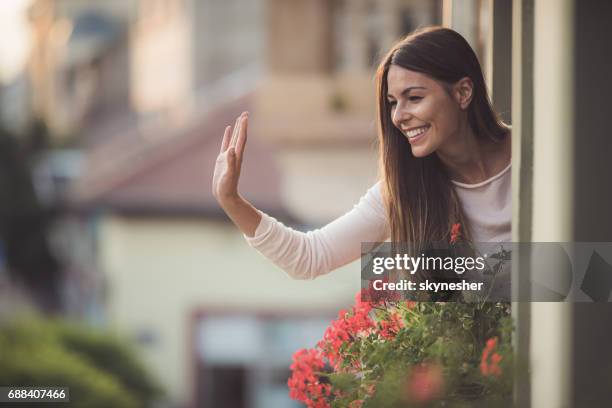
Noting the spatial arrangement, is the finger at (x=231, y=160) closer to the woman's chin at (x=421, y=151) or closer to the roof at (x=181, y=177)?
the woman's chin at (x=421, y=151)

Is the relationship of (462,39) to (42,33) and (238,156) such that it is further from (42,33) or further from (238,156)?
(42,33)

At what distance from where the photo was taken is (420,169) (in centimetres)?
296

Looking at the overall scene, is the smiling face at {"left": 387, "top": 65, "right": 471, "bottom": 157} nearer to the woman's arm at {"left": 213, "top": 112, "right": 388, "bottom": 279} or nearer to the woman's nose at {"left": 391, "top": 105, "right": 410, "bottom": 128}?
the woman's nose at {"left": 391, "top": 105, "right": 410, "bottom": 128}

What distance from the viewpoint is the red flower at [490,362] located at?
8.54ft

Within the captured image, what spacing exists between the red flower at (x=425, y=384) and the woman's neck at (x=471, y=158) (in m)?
0.50

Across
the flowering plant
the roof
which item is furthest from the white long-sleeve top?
the roof

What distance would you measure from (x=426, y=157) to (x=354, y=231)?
8.7 inches

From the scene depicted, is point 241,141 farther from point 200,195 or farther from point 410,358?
point 200,195

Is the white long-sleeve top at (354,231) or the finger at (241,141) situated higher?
the finger at (241,141)

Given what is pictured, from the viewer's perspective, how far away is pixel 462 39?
2.92 m

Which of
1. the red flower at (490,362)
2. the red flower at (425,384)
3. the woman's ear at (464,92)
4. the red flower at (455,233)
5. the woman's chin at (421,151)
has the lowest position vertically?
the red flower at (425,384)

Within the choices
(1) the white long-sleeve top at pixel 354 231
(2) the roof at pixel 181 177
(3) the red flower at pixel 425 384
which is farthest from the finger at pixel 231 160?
(2) the roof at pixel 181 177

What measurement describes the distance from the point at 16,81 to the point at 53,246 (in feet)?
77.4

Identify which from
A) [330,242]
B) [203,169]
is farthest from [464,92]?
[203,169]
